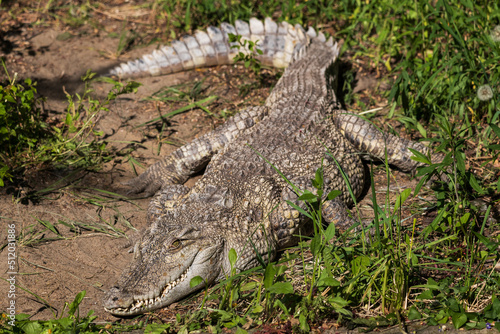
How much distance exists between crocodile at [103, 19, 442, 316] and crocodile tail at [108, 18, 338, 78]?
0.15 metres

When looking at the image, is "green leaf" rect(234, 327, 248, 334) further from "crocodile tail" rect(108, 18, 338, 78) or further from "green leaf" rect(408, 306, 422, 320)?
"crocodile tail" rect(108, 18, 338, 78)

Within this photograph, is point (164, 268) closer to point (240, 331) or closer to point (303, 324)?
point (240, 331)

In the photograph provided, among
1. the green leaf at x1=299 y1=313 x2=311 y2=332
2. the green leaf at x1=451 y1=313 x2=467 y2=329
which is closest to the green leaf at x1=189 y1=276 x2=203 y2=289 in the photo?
the green leaf at x1=299 y1=313 x2=311 y2=332

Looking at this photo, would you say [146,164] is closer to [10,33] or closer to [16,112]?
[16,112]

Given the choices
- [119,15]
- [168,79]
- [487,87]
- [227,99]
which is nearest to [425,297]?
[487,87]

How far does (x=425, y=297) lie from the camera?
2.65m

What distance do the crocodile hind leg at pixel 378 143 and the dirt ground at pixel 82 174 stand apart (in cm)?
23

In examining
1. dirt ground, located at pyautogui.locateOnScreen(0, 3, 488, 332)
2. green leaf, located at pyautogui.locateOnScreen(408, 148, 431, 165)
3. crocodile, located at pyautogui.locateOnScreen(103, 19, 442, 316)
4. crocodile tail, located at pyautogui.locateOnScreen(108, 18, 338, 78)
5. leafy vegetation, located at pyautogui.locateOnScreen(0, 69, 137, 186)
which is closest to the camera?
green leaf, located at pyautogui.locateOnScreen(408, 148, 431, 165)

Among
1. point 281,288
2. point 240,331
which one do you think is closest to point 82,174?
point 240,331

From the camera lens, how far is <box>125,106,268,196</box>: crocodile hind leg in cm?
436

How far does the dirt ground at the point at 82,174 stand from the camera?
330 centimetres

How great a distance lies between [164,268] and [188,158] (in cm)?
157

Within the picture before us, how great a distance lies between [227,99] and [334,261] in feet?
9.78

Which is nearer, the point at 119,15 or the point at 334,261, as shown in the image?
the point at 334,261
